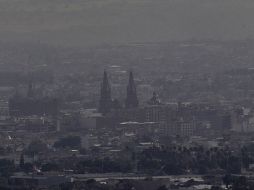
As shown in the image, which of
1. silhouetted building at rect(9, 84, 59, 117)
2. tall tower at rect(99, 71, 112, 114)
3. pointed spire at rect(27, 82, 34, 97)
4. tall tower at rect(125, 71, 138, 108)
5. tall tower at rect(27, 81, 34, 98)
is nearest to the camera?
tall tower at rect(99, 71, 112, 114)

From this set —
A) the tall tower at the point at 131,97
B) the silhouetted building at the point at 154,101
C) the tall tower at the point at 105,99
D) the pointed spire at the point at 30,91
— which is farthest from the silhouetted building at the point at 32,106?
the silhouetted building at the point at 154,101

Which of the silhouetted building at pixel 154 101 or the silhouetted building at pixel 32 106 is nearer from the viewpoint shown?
the silhouetted building at pixel 154 101

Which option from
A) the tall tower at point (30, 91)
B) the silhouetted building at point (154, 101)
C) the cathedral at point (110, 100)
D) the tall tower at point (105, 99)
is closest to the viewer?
the tall tower at point (105, 99)

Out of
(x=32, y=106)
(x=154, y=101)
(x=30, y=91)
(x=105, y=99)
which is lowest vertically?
(x=32, y=106)

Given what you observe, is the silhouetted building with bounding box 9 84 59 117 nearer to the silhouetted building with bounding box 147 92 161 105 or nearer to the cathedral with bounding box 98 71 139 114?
the cathedral with bounding box 98 71 139 114

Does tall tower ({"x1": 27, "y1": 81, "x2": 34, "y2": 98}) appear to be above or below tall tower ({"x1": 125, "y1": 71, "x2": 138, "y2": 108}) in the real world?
above

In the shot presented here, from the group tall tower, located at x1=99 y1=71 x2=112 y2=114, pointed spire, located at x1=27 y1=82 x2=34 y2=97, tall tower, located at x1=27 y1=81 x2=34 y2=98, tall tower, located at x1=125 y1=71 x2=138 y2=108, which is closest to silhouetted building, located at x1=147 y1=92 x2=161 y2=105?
tall tower, located at x1=125 y1=71 x2=138 y2=108

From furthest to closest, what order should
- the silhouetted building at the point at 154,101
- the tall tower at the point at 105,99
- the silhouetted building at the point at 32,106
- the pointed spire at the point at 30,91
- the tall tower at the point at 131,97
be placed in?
the pointed spire at the point at 30,91 < the silhouetted building at the point at 32,106 < the silhouetted building at the point at 154,101 < the tall tower at the point at 131,97 < the tall tower at the point at 105,99

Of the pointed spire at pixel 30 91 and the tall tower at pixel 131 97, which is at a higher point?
the pointed spire at pixel 30 91

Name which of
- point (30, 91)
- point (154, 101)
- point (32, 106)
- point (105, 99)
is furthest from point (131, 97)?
point (30, 91)

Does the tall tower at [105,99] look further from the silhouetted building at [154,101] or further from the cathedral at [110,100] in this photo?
the silhouetted building at [154,101]

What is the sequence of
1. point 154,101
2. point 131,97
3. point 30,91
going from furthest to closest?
point 30,91
point 131,97
point 154,101

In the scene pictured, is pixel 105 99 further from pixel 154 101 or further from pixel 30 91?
pixel 30 91

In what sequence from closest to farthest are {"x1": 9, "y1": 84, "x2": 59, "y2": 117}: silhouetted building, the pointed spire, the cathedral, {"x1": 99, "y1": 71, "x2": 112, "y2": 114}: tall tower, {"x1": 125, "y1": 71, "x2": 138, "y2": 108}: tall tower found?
{"x1": 99, "y1": 71, "x2": 112, "y2": 114}: tall tower < the cathedral < {"x1": 125, "y1": 71, "x2": 138, "y2": 108}: tall tower < {"x1": 9, "y1": 84, "x2": 59, "y2": 117}: silhouetted building < the pointed spire
